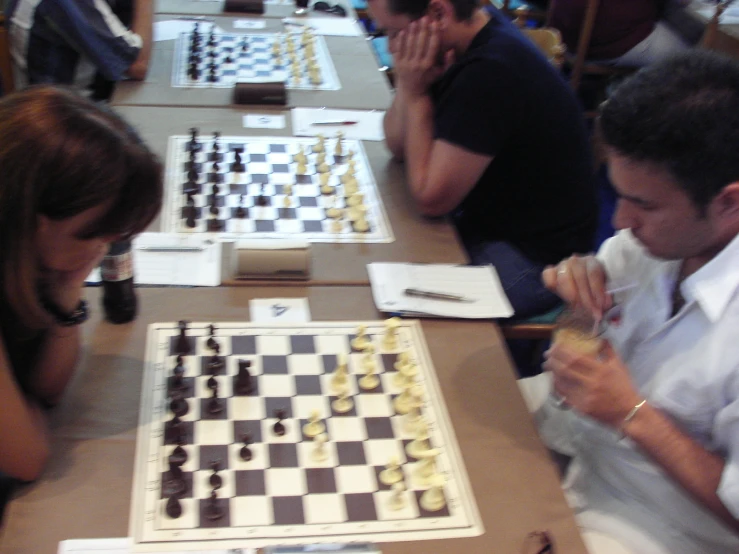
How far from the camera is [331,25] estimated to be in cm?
328

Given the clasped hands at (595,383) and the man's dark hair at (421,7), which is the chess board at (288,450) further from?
the man's dark hair at (421,7)

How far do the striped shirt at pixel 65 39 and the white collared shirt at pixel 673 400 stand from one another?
1.95m

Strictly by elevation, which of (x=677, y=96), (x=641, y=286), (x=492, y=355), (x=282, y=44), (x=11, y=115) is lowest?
(x=282, y=44)

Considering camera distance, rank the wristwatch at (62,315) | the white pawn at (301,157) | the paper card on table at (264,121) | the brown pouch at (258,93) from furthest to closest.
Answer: the brown pouch at (258,93), the paper card on table at (264,121), the white pawn at (301,157), the wristwatch at (62,315)

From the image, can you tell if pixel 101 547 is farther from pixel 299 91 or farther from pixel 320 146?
pixel 299 91

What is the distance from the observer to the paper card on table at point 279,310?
4.86ft

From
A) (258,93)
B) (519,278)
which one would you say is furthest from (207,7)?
(519,278)

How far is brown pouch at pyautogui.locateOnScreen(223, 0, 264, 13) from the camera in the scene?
10.6 ft

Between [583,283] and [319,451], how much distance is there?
696 millimetres

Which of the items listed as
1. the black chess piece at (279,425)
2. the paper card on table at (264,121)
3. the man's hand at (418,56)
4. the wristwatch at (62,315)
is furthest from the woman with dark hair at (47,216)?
the paper card on table at (264,121)

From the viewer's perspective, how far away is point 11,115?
1.01 metres

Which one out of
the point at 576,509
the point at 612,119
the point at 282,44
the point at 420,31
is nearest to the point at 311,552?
the point at 576,509

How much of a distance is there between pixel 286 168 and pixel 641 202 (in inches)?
43.8

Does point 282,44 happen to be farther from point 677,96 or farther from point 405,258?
point 677,96
